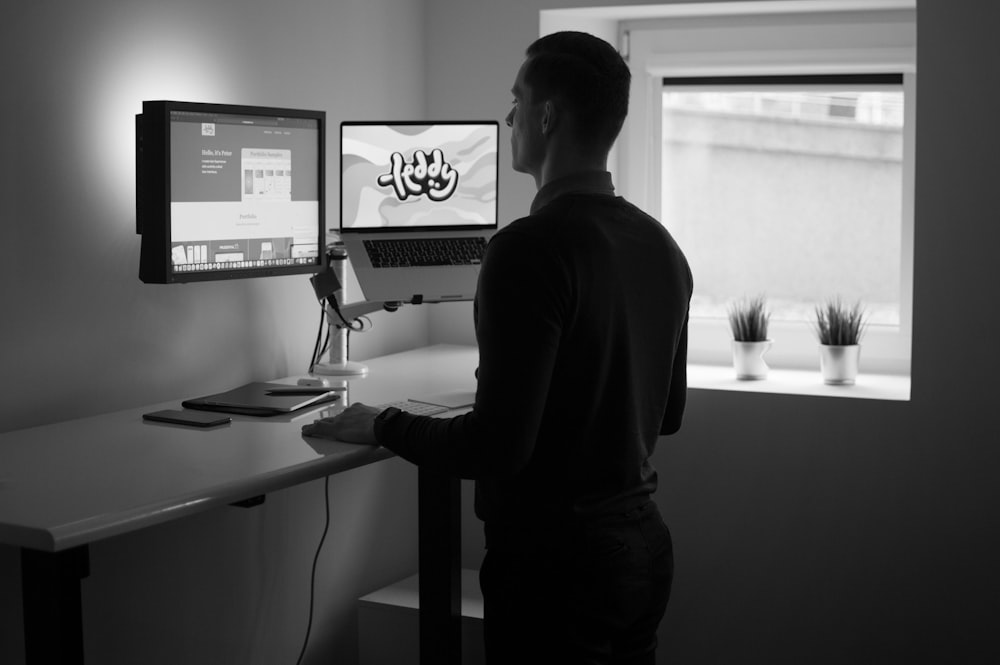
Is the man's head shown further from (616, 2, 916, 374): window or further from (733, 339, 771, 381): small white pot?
(616, 2, 916, 374): window

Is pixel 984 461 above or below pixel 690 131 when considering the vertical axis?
below

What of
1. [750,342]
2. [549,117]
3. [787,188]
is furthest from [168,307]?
[787,188]

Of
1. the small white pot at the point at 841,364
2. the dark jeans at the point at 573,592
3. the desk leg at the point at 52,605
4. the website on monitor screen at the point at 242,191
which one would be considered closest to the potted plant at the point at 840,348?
the small white pot at the point at 841,364

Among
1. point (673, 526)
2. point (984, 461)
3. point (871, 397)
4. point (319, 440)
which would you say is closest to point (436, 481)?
point (319, 440)

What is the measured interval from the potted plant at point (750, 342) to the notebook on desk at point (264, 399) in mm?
1272

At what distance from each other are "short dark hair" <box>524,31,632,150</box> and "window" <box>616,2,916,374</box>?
1.77 meters

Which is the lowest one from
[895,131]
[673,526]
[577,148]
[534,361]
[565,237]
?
[673,526]

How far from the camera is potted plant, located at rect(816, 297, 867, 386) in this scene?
3.05m

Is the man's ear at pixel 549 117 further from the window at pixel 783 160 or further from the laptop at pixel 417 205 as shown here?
the window at pixel 783 160

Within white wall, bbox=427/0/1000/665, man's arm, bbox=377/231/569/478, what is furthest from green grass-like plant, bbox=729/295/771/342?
man's arm, bbox=377/231/569/478

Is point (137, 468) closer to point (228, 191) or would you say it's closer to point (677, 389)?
point (228, 191)

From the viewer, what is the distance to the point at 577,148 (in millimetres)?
1605

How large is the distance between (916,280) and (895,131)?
71 cm

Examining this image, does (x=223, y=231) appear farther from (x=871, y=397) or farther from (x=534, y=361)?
(x=871, y=397)
